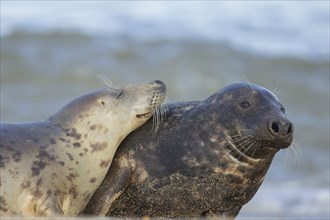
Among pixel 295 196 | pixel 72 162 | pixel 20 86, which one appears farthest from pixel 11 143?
→ pixel 20 86

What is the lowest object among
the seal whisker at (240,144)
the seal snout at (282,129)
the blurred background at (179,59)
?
the blurred background at (179,59)

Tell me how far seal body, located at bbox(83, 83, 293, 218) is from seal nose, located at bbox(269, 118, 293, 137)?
0.10 meters

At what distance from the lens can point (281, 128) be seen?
6.93m

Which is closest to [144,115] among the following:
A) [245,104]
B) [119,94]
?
[119,94]

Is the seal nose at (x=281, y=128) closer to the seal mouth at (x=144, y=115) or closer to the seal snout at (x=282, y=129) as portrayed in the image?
the seal snout at (x=282, y=129)

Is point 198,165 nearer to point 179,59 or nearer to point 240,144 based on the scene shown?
point 240,144

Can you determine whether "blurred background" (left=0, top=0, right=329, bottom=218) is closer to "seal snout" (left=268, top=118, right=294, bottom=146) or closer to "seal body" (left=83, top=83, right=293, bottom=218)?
"seal body" (left=83, top=83, right=293, bottom=218)

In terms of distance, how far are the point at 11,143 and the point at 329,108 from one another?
Result: 31.5 feet

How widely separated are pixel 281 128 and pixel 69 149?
1.54 metres

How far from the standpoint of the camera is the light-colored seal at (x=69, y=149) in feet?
22.2

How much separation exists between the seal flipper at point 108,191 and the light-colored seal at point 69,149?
0.06 metres

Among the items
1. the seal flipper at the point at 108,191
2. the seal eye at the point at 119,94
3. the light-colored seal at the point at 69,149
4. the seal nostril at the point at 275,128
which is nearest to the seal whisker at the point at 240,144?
the seal nostril at the point at 275,128

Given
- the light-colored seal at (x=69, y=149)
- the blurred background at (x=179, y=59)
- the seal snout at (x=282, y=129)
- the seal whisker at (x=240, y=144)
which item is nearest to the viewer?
the light-colored seal at (x=69, y=149)

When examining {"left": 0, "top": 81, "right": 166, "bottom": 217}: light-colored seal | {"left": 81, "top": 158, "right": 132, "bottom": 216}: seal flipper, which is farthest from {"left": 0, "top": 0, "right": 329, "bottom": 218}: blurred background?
{"left": 81, "top": 158, "right": 132, "bottom": 216}: seal flipper
